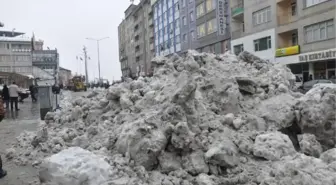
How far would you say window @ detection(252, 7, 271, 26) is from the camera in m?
28.9

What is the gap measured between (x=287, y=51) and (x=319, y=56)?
331 centimetres

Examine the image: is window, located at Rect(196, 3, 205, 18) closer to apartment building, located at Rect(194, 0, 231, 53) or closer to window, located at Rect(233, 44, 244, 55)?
apartment building, located at Rect(194, 0, 231, 53)

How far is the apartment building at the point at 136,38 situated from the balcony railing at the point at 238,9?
26.3 m

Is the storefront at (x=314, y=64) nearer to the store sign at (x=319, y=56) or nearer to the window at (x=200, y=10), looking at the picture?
the store sign at (x=319, y=56)

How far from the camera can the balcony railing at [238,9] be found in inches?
1279

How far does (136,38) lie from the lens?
7812 centimetres

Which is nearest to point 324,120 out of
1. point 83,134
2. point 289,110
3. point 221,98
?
point 289,110

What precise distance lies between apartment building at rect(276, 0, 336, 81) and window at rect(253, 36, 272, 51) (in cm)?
115

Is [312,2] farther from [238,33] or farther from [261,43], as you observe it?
[238,33]

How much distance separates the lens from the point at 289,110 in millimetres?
5570

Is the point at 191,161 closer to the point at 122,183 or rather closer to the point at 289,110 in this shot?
the point at 122,183

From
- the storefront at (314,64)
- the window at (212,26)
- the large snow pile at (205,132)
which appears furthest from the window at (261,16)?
the large snow pile at (205,132)

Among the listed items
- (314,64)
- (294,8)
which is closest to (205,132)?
(314,64)

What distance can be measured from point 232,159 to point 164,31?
171ft
